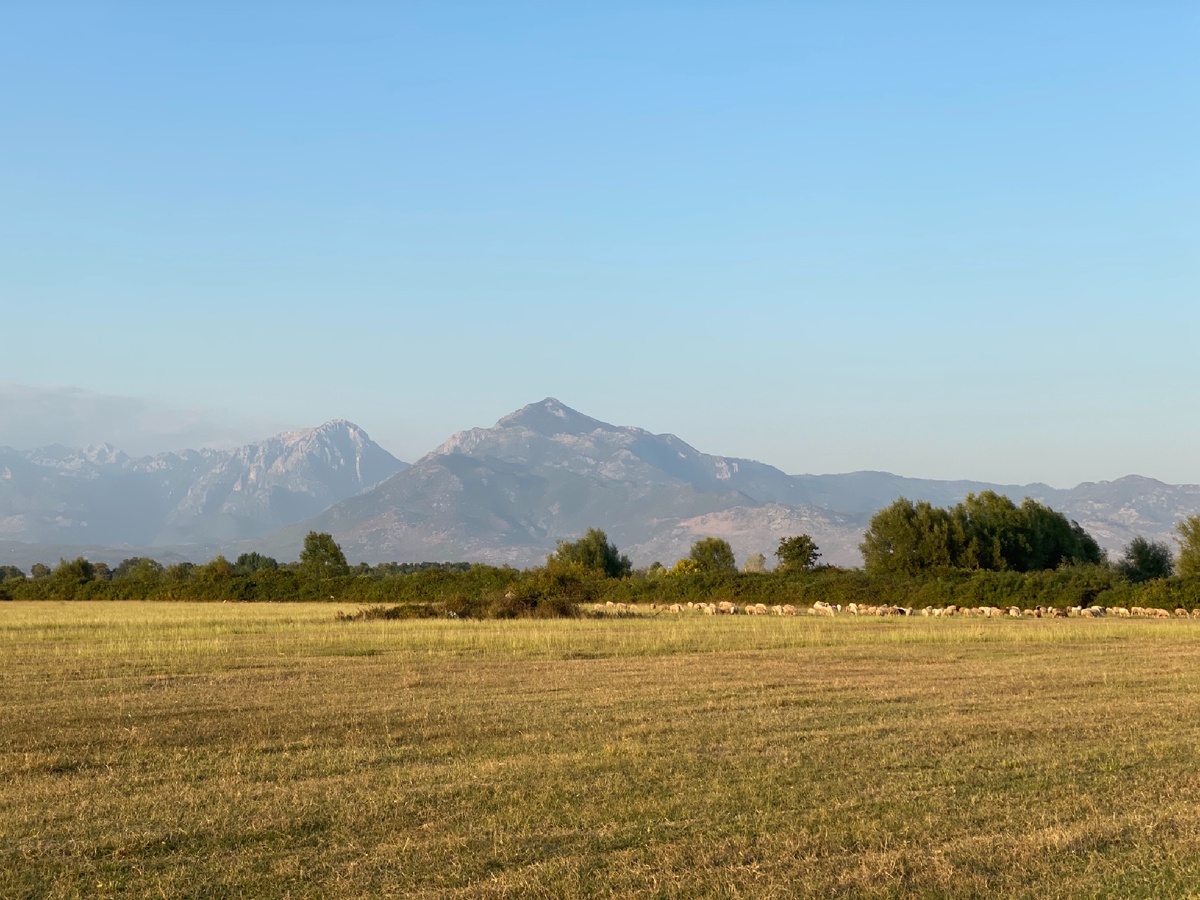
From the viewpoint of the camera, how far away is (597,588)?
63.1 m

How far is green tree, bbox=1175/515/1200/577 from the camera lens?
67188 mm

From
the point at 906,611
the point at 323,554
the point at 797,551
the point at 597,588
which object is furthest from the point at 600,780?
the point at 323,554

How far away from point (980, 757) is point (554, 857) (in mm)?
5923

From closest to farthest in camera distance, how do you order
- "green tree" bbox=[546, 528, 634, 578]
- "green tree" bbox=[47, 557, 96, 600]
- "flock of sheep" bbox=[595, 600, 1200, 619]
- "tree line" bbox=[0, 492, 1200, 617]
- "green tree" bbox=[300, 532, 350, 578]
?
"flock of sheep" bbox=[595, 600, 1200, 619] → "tree line" bbox=[0, 492, 1200, 617] → "green tree" bbox=[47, 557, 96, 600] → "green tree" bbox=[546, 528, 634, 578] → "green tree" bbox=[300, 532, 350, 578]

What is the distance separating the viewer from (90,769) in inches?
470

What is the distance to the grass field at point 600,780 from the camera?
791 cm

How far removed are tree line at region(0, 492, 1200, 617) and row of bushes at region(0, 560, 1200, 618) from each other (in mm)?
82

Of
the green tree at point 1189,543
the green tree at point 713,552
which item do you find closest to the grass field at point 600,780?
the green tree at point 1189,543

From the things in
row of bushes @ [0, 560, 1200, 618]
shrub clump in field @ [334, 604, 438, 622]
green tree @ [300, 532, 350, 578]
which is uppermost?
green tree @ [300, 532, 350, 578]

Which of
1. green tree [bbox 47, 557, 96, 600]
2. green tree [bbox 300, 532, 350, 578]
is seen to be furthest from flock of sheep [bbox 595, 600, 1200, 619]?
green tree [bbox 300, 532, 350, 578]

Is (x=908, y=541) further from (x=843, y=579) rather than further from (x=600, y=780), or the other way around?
(x=600, y=780)

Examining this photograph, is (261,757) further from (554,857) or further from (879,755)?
(879,755)

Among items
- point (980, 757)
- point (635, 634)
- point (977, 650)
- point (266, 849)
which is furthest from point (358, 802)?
point (635, 634)

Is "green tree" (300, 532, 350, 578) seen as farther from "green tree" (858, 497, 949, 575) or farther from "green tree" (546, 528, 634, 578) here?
"green tree" (858, 497, 949, 575)
